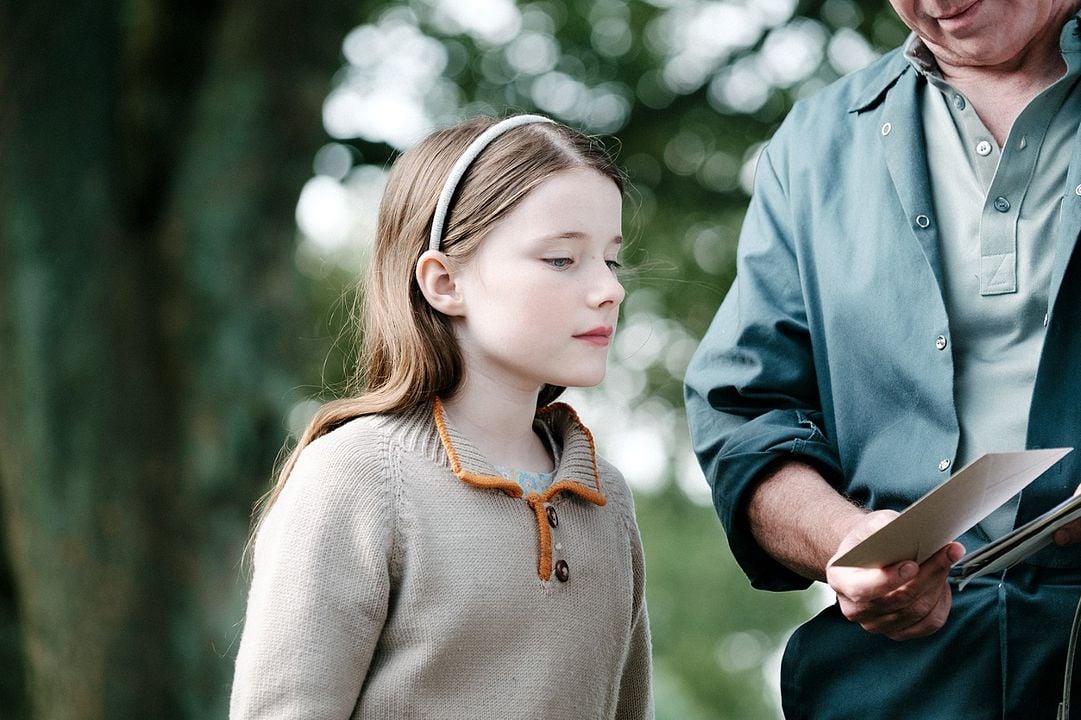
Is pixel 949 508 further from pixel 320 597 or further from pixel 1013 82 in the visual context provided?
pixel 1013 82

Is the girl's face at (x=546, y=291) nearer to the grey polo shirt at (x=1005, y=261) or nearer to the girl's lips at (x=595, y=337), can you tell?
the girl's lips at (x=595, y=337)

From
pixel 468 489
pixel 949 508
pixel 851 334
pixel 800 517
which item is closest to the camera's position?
pixel 949 508

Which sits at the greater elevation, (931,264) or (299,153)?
(931,264)

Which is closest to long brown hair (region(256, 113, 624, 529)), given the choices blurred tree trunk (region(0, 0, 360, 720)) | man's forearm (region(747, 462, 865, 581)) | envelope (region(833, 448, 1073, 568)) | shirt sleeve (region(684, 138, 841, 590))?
shirt sleeve (region(684, 138, 841, 590))

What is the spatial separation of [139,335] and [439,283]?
3547 millimetres

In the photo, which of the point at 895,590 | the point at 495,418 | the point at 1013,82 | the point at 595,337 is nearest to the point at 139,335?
the point at 495,418

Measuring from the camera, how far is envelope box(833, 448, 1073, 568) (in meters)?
1.66

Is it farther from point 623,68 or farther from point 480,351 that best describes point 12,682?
point 480,351

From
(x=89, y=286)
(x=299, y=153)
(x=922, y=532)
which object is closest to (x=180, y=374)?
(x=89, y=286)

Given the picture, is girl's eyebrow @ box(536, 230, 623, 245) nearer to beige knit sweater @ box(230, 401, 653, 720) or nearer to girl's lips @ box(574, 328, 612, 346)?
girl's lips @ box(574, 328, 612, 346)

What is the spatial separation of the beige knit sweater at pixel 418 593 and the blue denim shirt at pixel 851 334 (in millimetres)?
440

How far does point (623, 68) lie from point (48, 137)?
296cm

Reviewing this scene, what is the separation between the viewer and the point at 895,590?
74.8 inches

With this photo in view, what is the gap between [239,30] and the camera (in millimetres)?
5594
